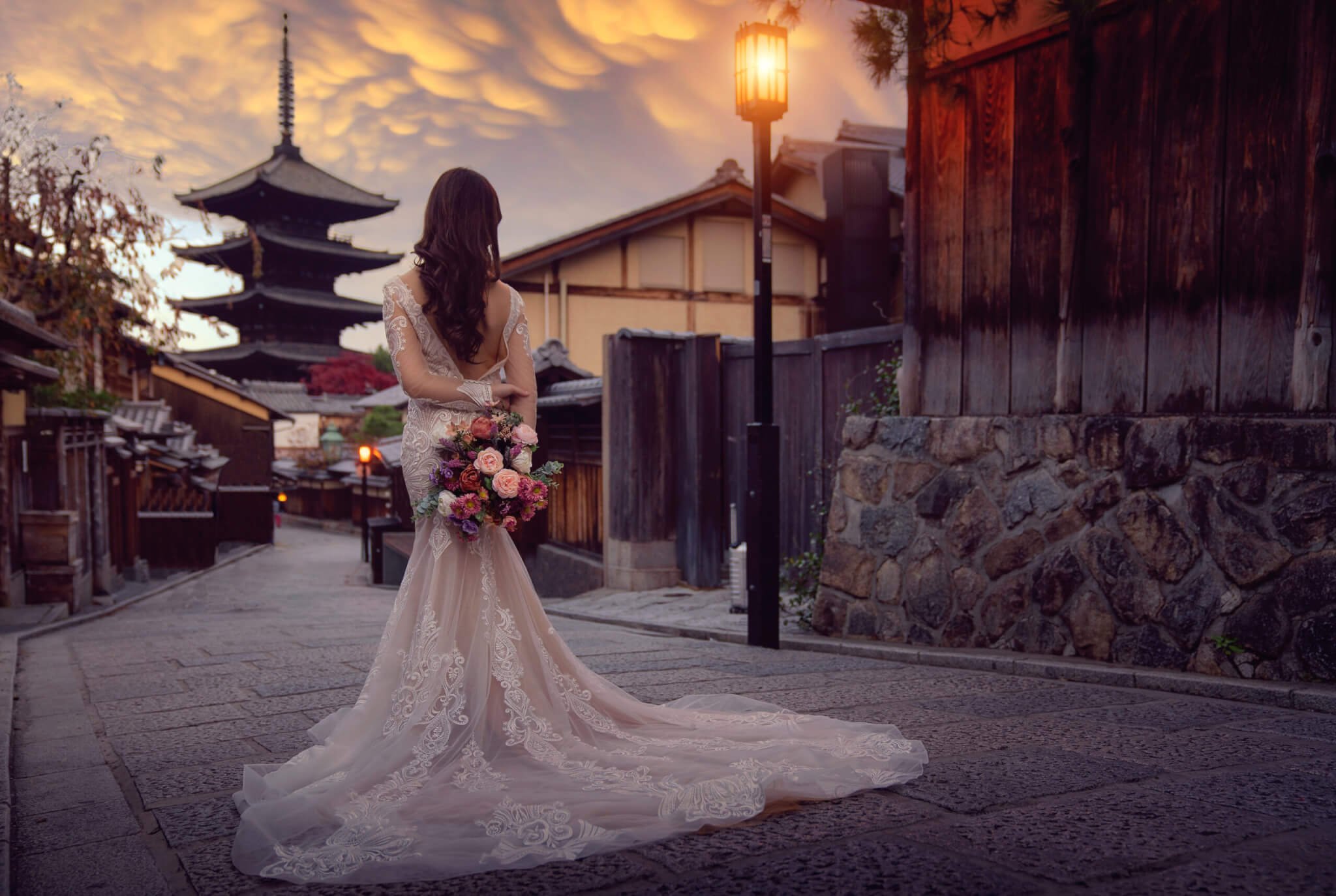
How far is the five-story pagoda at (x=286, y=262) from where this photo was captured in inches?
1677

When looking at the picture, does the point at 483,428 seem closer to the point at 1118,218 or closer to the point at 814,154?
the point at 1118,218

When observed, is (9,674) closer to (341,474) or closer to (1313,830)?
(1313,830)

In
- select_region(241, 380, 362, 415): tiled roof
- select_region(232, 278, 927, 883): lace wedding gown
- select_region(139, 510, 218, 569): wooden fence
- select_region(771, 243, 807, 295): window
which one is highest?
select_region(771, 243, 807, 295): window

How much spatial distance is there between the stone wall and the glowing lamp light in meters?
2.29

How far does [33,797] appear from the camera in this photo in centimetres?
345

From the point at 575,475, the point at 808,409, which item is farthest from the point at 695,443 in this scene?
the point at 575,475

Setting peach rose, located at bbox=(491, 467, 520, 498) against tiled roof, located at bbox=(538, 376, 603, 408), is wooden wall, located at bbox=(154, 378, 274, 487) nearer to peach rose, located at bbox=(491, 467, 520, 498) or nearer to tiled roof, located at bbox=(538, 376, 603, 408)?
tiled roof, located at bbox=(538, 376, 603, 408)

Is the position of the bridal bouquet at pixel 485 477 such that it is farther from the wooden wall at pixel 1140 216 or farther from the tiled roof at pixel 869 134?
the tiled roof at pixel 869 134

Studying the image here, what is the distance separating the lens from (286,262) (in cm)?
4419

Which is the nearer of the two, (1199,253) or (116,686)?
(1199,253)

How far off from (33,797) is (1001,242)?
18.9 ft

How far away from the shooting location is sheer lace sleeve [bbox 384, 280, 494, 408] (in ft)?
11.6

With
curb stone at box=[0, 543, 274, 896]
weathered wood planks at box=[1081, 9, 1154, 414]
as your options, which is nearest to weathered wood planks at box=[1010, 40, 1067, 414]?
weathered wood planks at box=[1081, 9, 1154, 414]

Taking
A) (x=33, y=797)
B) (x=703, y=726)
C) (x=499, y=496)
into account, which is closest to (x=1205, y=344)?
(x=703, y=726)
